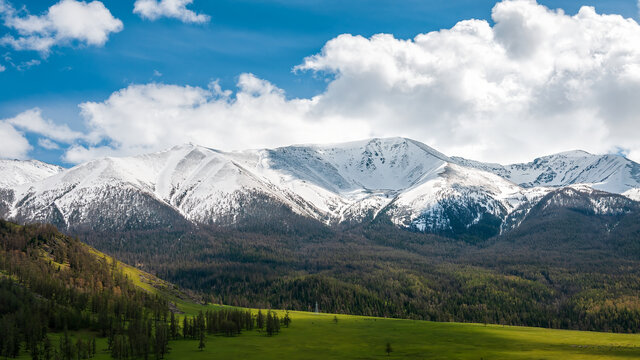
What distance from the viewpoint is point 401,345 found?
127 m

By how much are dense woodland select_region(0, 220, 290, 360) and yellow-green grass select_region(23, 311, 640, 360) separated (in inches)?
183

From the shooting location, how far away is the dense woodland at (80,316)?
108500 millimetres

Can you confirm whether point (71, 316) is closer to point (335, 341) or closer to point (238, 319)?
point (238, 319)

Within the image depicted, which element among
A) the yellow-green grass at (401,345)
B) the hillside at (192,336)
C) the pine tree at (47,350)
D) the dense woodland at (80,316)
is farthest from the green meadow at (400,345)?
the pine tree at (47,350)

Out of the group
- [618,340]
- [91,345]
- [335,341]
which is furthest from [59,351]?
[618,340]

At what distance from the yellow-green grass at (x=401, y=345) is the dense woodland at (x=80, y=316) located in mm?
4644

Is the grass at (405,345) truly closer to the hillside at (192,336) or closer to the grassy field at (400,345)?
the grassy field at (400,345)

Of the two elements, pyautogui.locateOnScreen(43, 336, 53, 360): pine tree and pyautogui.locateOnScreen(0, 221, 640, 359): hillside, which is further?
pyautogui.locateOnScreen(0, 221, 640, 359): hillside

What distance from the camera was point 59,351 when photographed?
108m

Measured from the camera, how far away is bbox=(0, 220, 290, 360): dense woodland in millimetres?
108500

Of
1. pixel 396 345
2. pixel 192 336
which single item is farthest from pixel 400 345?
pixel 192 336

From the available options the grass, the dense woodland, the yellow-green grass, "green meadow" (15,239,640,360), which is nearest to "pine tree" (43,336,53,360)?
the dense woodland

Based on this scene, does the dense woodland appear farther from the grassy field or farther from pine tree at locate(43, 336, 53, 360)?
the grassy field

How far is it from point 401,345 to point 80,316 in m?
86.9
